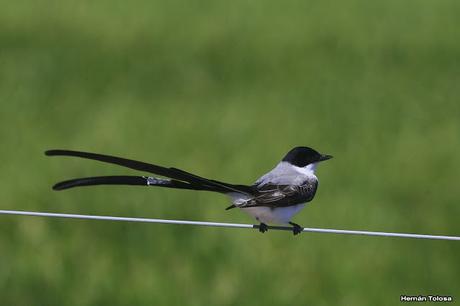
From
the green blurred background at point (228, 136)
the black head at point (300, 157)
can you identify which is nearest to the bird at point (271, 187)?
the black head at point (300, 157)

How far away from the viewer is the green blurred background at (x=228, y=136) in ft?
26.8

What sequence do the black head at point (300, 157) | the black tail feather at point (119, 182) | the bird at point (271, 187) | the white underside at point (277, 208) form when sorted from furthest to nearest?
the black head at point (300, 157) < the white underside at point (277, 208) < the bird at point (271, 187) < the black tail feather at point (119, 182)

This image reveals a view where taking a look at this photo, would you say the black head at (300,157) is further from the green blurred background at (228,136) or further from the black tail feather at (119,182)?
the green blurred background at (228,136)

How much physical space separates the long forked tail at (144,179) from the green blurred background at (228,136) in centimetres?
229

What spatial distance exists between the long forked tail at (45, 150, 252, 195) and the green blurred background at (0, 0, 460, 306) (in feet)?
7.50

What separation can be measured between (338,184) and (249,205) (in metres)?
4.03

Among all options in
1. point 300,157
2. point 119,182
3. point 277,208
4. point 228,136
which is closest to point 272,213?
point 277,208

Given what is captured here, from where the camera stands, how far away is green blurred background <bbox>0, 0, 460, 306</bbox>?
8164mm

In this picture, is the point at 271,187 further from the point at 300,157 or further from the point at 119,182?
the point at 119,182

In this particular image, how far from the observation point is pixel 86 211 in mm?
9250

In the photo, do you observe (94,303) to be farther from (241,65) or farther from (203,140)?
(241,65)

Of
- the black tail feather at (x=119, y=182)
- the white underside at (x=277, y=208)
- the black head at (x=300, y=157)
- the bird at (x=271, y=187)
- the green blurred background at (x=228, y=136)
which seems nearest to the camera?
the black tail feather at (x=119, y=182)

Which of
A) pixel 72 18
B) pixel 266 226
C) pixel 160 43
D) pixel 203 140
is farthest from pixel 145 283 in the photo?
pixel 72 18

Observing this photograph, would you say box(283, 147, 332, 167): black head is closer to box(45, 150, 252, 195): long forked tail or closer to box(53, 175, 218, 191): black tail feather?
box(45, 150, 252, 195): long forked tail
